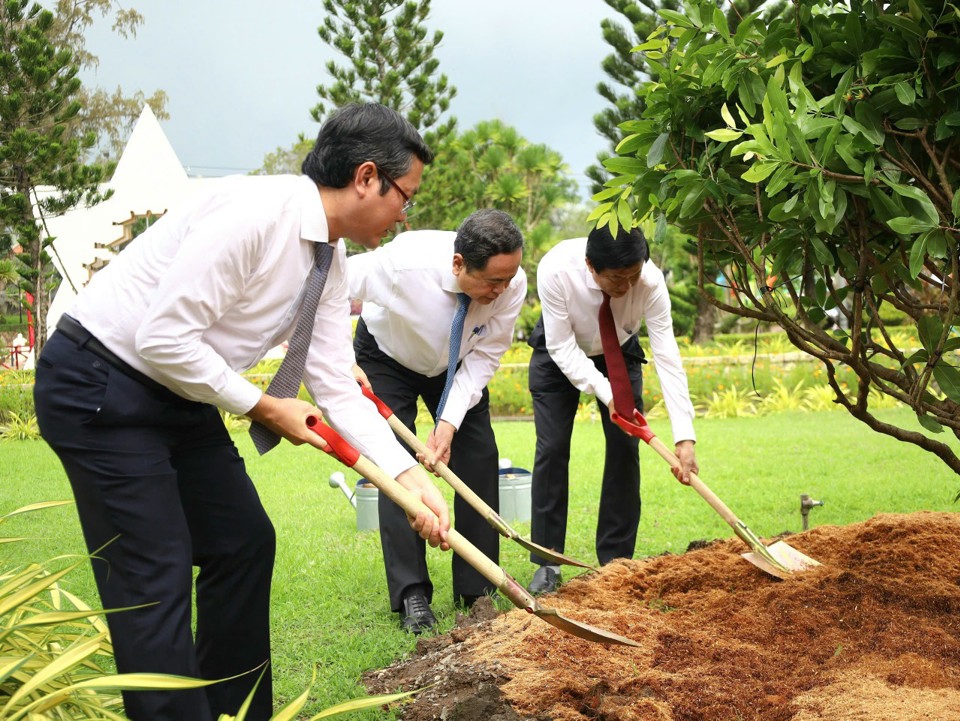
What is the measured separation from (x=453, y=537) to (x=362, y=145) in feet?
3.52

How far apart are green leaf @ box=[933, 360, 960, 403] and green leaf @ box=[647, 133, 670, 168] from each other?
0.99 metres

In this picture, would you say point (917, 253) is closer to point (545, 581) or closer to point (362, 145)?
point (362, 145)

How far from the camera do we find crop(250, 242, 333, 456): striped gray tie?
258 cm

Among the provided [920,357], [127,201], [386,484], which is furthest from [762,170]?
[127,201]

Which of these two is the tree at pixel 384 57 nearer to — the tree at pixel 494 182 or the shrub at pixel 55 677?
the tree at pixel 494 182

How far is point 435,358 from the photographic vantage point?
4.24 meters

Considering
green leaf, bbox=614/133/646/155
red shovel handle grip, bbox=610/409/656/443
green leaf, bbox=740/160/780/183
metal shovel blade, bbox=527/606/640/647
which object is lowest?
metal shovel blade, bbox=527/606/640/647

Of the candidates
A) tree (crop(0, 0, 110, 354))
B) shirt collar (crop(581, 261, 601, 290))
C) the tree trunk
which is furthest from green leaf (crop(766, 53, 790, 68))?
the tree trunk

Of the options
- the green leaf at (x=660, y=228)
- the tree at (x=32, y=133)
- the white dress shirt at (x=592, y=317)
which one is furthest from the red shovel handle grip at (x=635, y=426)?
the tree at (x=32, y=133)

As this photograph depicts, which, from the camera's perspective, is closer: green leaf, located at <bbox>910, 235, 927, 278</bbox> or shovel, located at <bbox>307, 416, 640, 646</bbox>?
green leaf, located at <bbox>910, 235, 927, 278</bbox>

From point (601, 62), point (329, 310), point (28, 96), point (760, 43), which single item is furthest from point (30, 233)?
point (760, 43)

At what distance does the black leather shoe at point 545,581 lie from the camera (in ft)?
14.6

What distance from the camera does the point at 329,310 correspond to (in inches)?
115

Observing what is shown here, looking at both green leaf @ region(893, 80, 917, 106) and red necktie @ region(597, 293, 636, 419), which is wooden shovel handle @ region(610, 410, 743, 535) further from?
green leaf @ region(893, 80, 917, 106)
